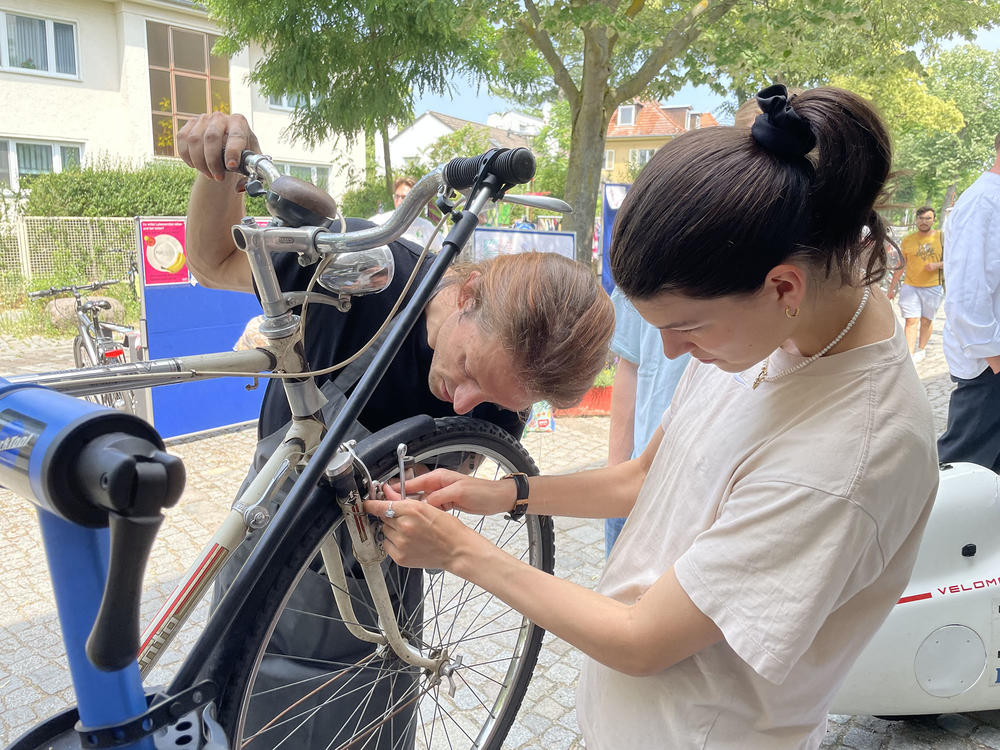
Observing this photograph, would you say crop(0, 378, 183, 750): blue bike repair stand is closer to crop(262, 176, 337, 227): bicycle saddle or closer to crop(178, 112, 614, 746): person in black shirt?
crop(262, 176, 337, 227): bicycle saddle

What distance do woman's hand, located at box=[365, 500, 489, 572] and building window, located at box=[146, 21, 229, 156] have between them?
61.0 feet

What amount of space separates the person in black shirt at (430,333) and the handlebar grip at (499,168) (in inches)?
9.0

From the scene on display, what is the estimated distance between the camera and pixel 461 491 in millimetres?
1500

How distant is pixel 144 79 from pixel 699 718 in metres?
19.5

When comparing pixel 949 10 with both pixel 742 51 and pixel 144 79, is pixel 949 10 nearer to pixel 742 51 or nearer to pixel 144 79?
pixel 742 51

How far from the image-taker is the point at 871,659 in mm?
2307

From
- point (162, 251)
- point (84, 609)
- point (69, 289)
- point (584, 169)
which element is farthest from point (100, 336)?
point (84, 609)

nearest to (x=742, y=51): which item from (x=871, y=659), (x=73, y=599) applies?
(x=871, y=659)

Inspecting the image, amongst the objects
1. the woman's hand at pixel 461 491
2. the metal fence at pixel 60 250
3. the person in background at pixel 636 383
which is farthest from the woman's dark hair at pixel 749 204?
the metal fence at pixel 60 250

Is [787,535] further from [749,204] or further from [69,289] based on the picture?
[69,289]

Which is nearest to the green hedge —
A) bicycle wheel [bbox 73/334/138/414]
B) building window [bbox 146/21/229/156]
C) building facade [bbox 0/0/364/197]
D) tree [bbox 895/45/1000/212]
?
building facade [bbox 0/0/364/197]

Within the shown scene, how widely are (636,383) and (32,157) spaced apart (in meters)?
18.0

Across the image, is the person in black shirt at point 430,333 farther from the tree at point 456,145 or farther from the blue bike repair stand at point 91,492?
the tree at point 456,145

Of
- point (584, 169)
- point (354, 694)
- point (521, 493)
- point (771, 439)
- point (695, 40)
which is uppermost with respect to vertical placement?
point (695, 40)
